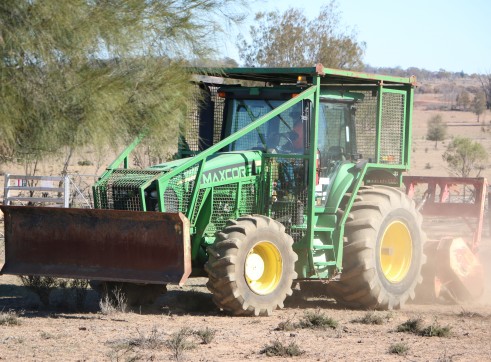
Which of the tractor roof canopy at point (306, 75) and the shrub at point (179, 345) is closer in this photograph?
the shrub at point (179, 345)

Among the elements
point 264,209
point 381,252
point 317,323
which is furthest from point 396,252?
point 317,323

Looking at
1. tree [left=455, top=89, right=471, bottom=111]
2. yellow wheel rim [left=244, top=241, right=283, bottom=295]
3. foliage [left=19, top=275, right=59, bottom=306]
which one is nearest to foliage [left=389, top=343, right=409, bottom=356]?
yellow wheel rim [left=244, top=241, right=283, bottom=295]

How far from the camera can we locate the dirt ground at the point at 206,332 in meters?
8.41

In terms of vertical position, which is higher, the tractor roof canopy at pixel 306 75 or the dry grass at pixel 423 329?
the tractor roof canopy at pixel 306 75

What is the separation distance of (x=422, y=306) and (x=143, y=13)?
571cm

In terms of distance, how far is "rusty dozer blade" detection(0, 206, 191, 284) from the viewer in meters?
10.3

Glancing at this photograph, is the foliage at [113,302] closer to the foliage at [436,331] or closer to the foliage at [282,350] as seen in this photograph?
the foliage at [282,350]

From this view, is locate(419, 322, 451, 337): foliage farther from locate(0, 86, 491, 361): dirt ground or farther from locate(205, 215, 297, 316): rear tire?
locate(205, 215, 297, 316): rear tire

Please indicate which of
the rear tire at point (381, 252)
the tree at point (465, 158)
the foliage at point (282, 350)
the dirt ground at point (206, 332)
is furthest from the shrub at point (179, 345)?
the tree at point (465, 158)

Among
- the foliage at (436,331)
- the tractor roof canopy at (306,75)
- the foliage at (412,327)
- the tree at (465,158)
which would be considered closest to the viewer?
the foliage at (436,331)

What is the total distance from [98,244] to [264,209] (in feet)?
6.48

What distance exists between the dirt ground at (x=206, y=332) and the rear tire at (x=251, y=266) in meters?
0.20

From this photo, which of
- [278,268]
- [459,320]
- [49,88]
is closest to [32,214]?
[278,268]

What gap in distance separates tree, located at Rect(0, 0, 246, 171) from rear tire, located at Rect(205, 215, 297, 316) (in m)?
1.37
